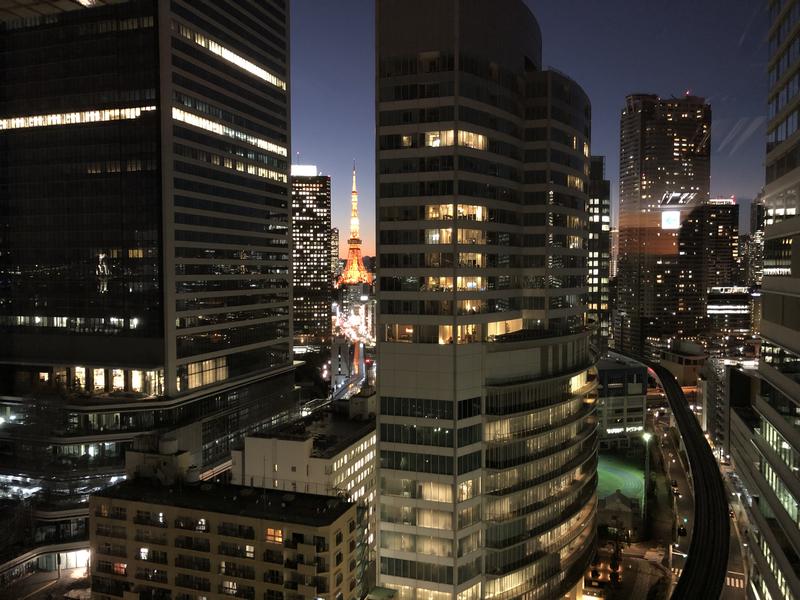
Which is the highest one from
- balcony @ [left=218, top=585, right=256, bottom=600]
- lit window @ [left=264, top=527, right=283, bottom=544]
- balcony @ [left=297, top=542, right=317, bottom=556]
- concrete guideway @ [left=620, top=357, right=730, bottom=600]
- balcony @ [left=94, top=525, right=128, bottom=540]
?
lit window @ [left=264, top=527, right=283, bottom=544]

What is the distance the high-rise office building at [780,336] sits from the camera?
28484mm

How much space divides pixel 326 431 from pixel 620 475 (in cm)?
4956

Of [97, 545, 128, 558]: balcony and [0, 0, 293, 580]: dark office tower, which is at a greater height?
[0, 0, 293, 580]: dark office tower

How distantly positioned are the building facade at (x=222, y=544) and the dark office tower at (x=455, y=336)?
18.2ft

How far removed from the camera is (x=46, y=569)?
63938 millimetres

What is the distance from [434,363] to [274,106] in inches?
2773

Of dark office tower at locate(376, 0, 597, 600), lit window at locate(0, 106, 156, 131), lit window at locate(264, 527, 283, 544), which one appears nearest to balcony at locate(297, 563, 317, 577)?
lit window at locate(264, 527, 283, 544)

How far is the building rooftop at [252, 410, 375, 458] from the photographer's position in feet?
215

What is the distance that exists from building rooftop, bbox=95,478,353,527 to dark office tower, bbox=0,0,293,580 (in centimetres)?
2370

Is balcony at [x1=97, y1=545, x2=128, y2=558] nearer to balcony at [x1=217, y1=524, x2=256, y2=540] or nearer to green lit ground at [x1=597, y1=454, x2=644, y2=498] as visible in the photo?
balcony at [x1=217, y1=524, x2=256, y2=540]

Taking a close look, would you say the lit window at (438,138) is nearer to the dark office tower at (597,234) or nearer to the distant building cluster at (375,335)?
the distant building cluster at (375,335)

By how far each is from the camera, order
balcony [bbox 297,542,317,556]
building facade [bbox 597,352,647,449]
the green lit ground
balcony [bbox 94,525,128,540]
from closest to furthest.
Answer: balcony [bbox 297,542,317,556] → balcony [bbox 94,525,128,540] → the green lit ground → building facade [bbox 597,352,647,449]

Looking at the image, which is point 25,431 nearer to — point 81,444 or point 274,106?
point 81,444

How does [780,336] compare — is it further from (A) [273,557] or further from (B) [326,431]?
(B) [326,431]
